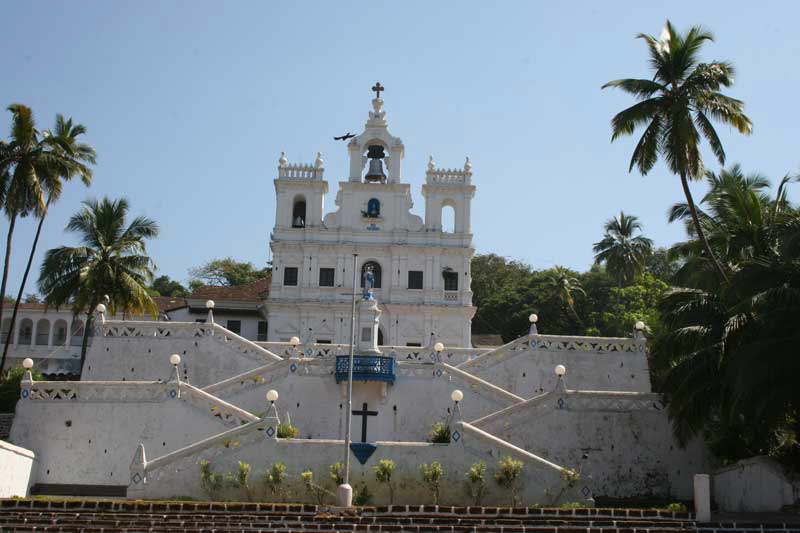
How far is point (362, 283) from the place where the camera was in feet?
183

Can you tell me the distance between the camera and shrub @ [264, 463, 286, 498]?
98.5ft

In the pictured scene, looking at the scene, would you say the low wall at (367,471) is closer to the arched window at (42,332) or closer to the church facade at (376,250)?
the church facade at (376,250)

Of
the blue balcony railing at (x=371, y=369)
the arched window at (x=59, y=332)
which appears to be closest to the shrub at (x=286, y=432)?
the blue balcony railing at (x=371, y=369)

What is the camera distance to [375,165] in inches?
2203

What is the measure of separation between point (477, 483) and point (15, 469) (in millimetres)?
13923

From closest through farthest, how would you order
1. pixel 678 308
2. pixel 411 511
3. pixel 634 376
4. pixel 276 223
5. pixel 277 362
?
pixel 411 511, pixel 678 308, pixel 277 362, pixel 634 376, pixel 276 223

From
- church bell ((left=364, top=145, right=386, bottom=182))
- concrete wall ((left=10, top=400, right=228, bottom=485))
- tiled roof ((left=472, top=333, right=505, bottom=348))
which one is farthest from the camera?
tiled roof ((left=472, top=333, right=505, bottom=348))

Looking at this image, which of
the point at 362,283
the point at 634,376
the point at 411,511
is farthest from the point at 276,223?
the point at 411,511

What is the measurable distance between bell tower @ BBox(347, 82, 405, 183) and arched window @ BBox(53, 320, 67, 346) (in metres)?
24.6

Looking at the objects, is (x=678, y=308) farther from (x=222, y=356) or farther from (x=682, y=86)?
(x=222, y=356)

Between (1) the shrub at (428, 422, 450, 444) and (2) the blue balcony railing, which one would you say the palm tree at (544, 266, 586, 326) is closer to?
(2) the blue balcony railing

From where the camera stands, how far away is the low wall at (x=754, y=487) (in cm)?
2894

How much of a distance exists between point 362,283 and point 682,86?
2438 centimetres

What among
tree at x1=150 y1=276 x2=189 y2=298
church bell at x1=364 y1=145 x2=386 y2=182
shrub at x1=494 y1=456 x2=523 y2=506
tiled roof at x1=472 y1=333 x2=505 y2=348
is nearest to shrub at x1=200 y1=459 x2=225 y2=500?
shrub at x1=494 y1=456 x2=523 y2=506
